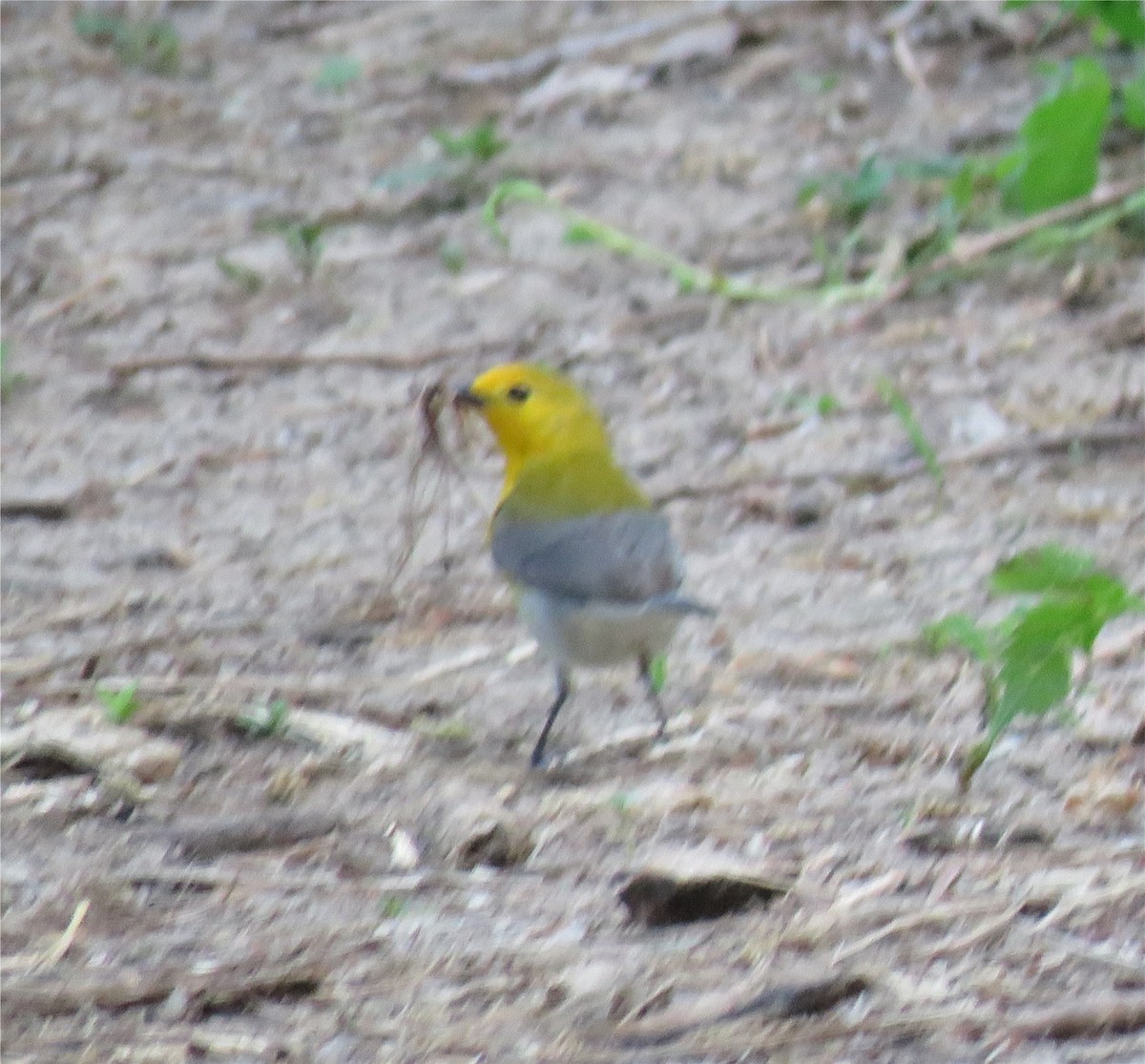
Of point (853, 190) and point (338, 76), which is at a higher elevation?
point (338, 76)

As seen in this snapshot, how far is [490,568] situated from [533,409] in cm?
44

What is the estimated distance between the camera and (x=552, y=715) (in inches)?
165

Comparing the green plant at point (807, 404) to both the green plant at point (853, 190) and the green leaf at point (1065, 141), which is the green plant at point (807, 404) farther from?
the green plant at point (853, 190)

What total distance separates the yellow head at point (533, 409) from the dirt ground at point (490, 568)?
0.36 m

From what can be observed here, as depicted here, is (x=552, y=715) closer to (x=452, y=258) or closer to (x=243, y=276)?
(x=452, y=258)

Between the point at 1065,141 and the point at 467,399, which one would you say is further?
the point at 1065,141

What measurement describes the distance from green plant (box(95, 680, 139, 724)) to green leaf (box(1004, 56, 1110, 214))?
3127 millimetres

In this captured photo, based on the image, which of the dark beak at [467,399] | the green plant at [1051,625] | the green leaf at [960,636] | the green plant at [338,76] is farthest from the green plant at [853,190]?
the green plant at [1051,625]

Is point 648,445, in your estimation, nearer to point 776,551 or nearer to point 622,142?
point 776,551

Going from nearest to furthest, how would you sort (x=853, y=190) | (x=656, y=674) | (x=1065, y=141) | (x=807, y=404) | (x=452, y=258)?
(x=656, y=674) < (x=807, y=404) < (x=1065, y=141) < (x=853, y=190) < (x=452, y=258)

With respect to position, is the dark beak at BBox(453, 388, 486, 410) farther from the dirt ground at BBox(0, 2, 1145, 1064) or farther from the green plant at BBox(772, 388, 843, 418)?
the green plant at BBox(772, 388, 843, 418)

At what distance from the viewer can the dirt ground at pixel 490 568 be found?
3.03 metres

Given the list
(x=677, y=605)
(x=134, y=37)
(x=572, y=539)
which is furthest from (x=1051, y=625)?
(x=134, y=37)

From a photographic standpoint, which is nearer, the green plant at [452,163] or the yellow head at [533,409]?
the yellow head at [533,409]
